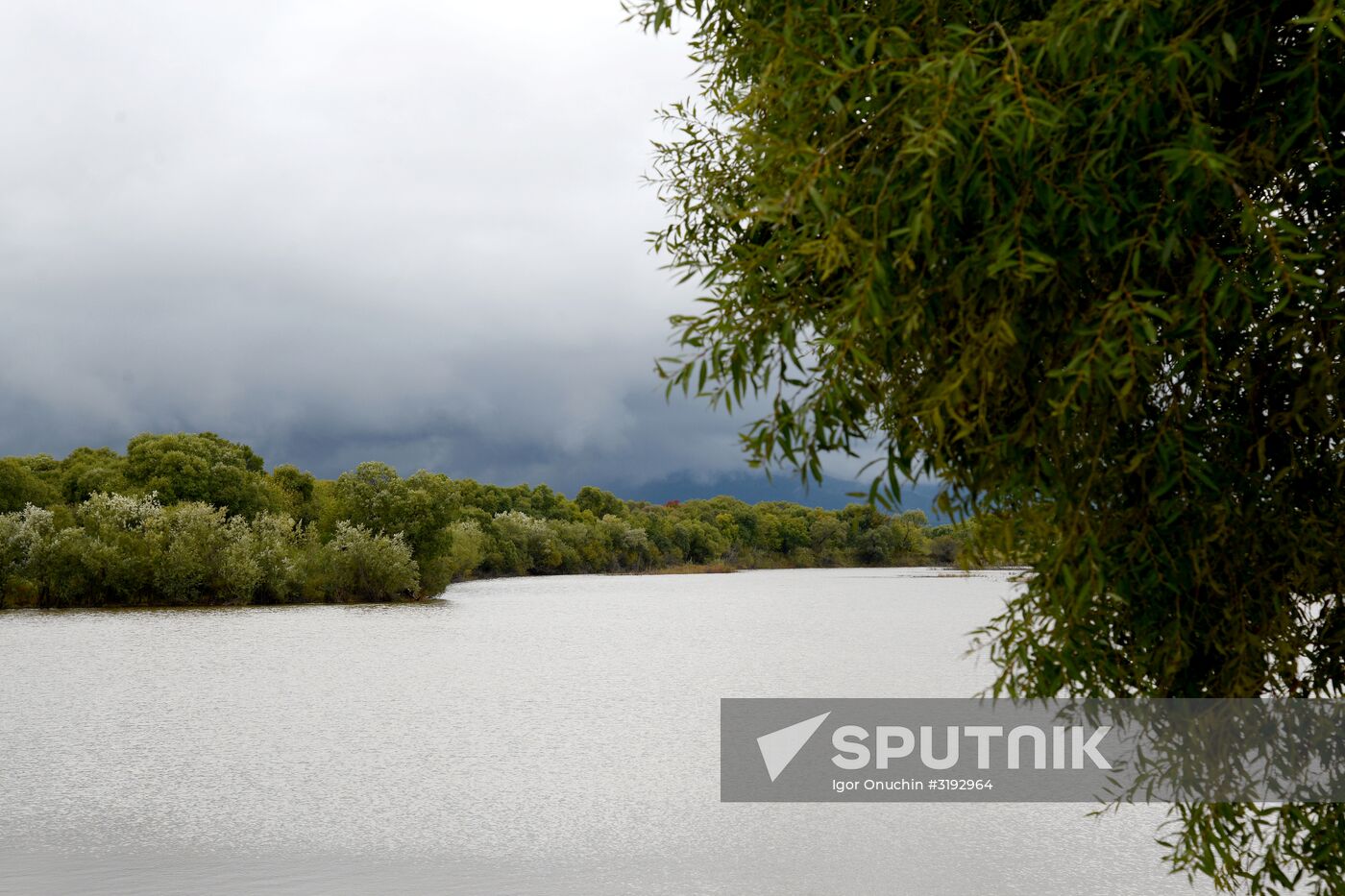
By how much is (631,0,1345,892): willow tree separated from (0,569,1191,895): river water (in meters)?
0.79

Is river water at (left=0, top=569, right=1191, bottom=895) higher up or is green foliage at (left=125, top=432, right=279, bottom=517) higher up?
green foliage at (left=125, top=432, right=279, bottom=517)

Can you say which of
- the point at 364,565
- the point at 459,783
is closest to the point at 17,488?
the point at 364,565

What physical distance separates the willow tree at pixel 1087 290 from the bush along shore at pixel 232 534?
20.8m

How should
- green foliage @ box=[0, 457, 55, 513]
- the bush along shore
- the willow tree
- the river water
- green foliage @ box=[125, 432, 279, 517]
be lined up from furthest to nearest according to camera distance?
green foliage @ box=[125, 432, 279, 517], green foliage @ box=[0, 457, 55, 513], the bush along shore, the river water, the willow tree

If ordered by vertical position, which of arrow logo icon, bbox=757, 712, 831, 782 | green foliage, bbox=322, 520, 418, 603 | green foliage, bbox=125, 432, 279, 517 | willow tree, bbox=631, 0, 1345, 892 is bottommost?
arrow logo icon, bbox=757, 712, 831, 782

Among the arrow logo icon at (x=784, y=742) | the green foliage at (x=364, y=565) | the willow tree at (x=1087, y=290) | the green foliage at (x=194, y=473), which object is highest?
the green foliage at (x=194, y=473)

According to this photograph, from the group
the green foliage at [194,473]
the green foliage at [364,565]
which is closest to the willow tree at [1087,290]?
the green foliage at [364,565]

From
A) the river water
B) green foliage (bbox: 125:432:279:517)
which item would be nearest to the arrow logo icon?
the river water

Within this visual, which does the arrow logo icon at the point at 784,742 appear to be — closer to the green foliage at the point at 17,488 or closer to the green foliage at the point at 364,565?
the green foliage at the point at 364,565

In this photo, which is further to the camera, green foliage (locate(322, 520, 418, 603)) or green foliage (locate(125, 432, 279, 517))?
green foliage (locate(125, 432, 279, 517))

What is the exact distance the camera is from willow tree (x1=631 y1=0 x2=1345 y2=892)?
3.06m

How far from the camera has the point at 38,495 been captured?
185 feet

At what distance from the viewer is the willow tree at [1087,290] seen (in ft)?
10.1

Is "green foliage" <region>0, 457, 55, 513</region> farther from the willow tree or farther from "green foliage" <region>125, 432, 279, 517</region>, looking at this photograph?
the willow tree
